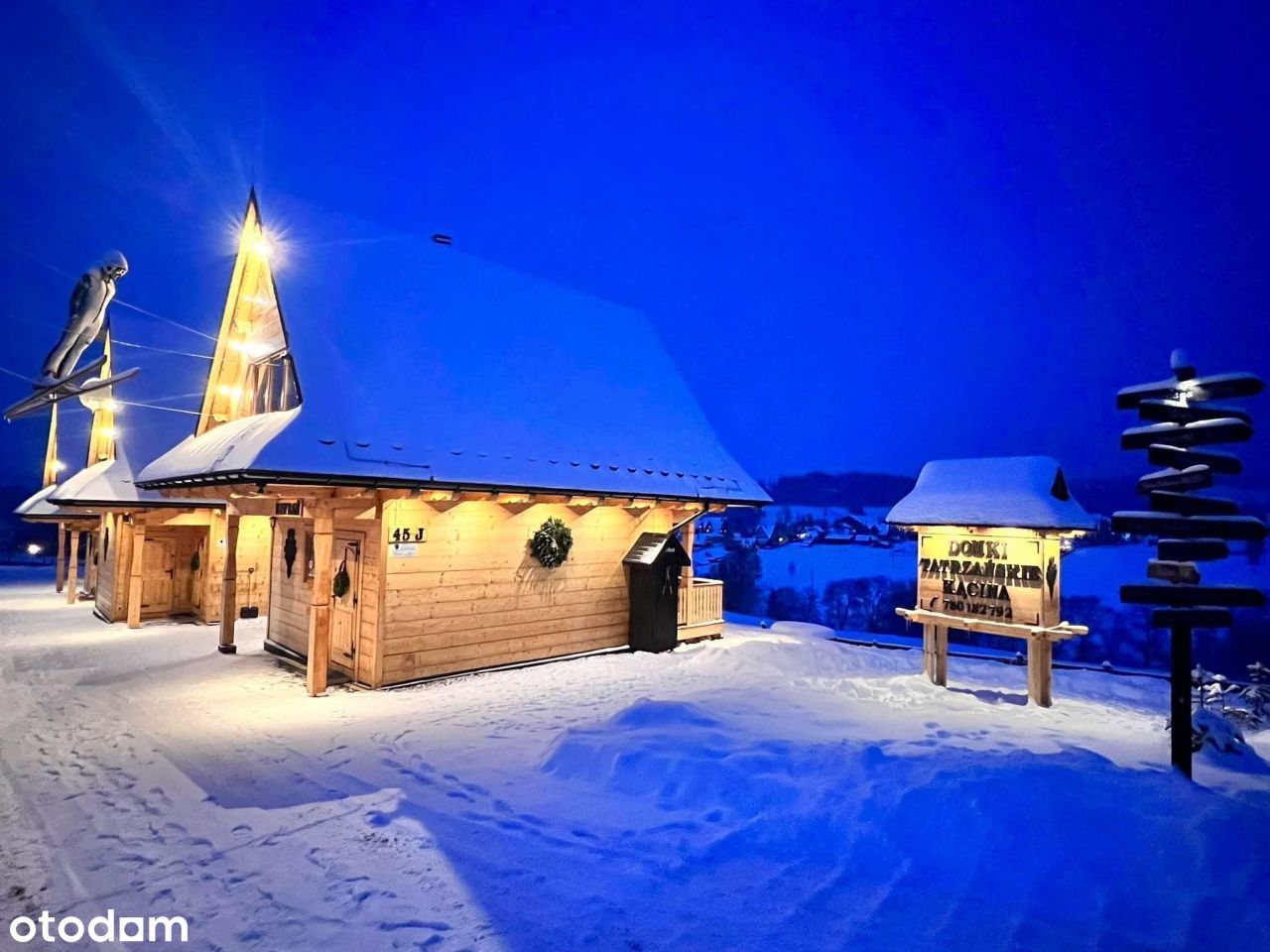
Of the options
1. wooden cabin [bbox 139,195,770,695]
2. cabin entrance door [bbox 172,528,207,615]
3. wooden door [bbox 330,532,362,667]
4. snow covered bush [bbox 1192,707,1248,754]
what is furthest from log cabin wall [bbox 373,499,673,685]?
cabin entrance door [bbox 172,528,207,615]

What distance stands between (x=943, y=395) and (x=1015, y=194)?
3906cm

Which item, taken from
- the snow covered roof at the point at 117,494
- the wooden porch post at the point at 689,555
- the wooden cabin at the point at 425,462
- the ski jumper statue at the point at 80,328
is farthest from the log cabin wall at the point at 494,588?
the snow covered roof at the point at 117,494

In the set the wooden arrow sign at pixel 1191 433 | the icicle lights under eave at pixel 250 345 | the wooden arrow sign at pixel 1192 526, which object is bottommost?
the wooden arrow sign at pixel 1192 526

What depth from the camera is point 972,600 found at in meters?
10.4

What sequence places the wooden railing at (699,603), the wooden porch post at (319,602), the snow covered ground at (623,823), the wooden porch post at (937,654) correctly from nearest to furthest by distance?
the snow covered ground at (623,823), the wooden porch post at (319,602), the wooden porch post at (937,654), the wooden railing at (699,603)

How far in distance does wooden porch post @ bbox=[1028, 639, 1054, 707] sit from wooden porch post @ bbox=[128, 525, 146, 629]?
1957cm

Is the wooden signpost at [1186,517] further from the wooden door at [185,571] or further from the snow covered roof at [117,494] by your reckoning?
the wooden door at [185,571]

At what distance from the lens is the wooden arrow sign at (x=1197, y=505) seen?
6.82m

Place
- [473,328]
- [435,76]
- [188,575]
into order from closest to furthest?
1. [473,328]
2. [188,575]
3. [435,76]

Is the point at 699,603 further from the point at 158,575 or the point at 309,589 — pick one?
the point at 158,575

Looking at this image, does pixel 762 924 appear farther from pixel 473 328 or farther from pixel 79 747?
pixel 473 328

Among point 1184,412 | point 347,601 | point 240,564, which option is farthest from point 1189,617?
point 240,564

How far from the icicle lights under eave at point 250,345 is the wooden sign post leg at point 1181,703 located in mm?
12632

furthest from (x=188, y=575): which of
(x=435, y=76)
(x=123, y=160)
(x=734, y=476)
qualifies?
(x=435, y=76)
